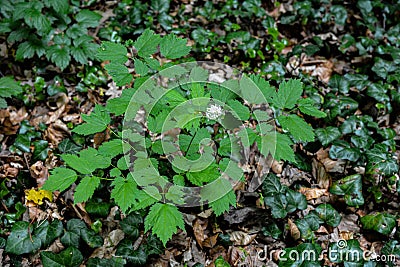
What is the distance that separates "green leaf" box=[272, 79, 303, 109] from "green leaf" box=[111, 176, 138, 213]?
0.99m

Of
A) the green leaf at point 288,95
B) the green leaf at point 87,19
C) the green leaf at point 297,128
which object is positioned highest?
the green leaf at point 288,95

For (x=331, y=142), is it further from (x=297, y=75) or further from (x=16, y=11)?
(x=16, y=11)

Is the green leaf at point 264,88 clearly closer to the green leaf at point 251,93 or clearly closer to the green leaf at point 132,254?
the green leaf at point 251,93

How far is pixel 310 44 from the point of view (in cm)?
407

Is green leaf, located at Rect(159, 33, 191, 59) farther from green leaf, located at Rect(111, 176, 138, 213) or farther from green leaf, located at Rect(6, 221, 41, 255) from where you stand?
green leaf, located at Rect(6, 221, 41, 255)

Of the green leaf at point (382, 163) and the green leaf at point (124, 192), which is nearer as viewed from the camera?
the green leaf at point (124, 192)

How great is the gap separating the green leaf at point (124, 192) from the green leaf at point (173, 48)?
30.8 inches

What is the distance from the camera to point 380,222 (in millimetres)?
2848

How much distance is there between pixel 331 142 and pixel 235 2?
195cm

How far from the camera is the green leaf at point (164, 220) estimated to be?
2.06 meters

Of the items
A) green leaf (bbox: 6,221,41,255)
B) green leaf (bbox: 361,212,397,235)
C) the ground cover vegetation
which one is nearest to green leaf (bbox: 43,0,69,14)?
the ground cover vegetation

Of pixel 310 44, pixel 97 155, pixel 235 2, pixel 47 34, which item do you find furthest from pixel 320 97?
pixel 47 34

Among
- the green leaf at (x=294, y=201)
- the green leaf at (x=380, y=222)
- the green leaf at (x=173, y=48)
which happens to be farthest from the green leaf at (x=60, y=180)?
the green leaf at (x=380, y=222)

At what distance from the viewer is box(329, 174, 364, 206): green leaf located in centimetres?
297
